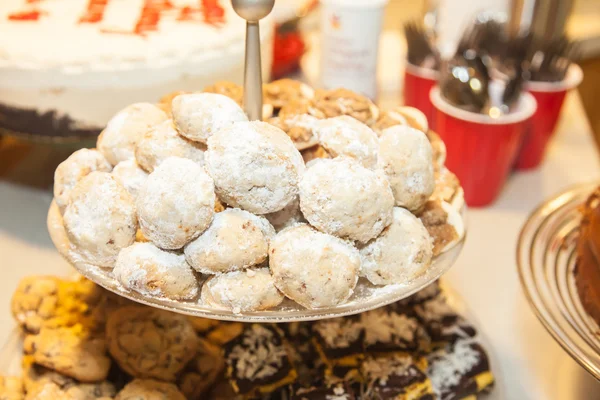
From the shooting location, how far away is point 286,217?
639mm

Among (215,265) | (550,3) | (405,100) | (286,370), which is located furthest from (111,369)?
(550,3)

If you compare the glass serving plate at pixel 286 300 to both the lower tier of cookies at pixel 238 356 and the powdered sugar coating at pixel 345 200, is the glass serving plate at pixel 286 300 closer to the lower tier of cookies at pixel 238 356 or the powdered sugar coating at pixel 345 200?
the powdered sugar coating at pixel 345 200

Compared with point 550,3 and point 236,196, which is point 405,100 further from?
point 236,196

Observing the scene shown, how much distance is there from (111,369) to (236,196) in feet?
1.53

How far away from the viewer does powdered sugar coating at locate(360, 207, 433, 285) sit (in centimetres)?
61

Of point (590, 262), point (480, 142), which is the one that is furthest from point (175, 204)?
point (480, 142)

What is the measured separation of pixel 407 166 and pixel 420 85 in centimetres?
92

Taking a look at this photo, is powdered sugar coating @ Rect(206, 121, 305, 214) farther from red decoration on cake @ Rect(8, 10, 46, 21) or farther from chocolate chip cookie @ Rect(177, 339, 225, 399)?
red decoration on cake @ Rect(8, 10, 46, 21)

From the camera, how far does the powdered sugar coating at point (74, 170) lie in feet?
2.21

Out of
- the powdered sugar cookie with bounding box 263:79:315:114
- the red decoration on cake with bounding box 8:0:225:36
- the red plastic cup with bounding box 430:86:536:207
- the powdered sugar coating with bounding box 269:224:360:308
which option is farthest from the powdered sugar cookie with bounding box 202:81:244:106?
the red plastic cup with bounding box 430:86:536:207

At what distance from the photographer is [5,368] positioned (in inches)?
34.3

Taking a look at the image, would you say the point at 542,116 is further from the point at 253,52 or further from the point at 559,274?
the point at 253,52

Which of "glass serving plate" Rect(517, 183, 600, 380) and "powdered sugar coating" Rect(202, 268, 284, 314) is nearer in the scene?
"powdered sugar coating" Rect(202, 268, 284, 314)

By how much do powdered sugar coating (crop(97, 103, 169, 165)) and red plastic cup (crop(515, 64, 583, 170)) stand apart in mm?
987
